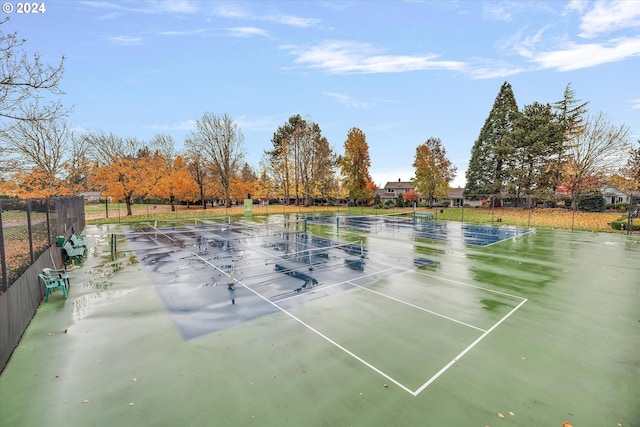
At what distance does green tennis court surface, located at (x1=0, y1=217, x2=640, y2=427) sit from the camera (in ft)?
14.5

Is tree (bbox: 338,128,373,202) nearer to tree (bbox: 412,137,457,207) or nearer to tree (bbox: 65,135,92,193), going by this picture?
tree (bbox: 412,137,457,207)

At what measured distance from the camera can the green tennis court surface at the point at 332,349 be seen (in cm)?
441

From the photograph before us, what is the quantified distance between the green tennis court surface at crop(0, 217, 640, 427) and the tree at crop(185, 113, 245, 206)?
39.3m

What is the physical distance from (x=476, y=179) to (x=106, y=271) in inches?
1993

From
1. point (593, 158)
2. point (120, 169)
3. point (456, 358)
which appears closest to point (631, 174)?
point (593, 158)

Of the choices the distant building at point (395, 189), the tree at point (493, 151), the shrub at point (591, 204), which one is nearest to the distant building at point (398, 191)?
the distant building at point (395, 189)

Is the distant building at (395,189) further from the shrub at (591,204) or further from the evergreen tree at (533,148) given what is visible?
the shrub at (591,204)

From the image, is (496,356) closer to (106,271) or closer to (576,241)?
(106,271)

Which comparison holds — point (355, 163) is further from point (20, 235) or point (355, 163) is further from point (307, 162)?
point (20, 235)

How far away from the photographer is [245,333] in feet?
22.3

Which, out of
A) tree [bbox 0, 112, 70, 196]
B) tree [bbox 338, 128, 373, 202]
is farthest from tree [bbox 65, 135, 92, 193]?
tree [bbox 338, 128, 373, 202]

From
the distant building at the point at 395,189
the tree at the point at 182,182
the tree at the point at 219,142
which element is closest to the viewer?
the tree at the point at 182,182

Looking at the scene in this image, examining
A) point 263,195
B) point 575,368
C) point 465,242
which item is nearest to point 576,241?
point 465,242

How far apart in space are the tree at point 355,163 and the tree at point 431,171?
955 centimetres
